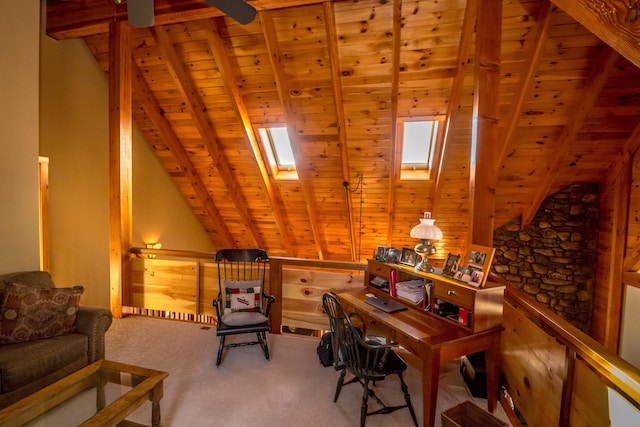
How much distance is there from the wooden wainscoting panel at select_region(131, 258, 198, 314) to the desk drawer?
261 cm

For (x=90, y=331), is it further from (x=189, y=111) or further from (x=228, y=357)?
(x=189, y=111)

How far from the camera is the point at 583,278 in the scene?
4.73m

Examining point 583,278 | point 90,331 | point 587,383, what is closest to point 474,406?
point 587,383

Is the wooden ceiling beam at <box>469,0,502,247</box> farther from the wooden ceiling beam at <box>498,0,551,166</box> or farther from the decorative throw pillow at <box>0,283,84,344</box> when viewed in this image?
the decorative throw pillow at <box>0,283,84,344</box>

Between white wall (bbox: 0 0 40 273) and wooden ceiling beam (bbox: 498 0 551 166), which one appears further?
wooden ceiling beam (bbox: 498 0 551 166)

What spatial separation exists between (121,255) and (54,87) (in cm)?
211

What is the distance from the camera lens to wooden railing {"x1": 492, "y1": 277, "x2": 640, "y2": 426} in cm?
129

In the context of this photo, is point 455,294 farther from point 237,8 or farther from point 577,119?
point 577,119

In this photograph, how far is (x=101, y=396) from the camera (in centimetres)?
183

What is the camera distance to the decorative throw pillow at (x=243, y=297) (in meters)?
3.03

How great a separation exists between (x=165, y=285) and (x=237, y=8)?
295 cm

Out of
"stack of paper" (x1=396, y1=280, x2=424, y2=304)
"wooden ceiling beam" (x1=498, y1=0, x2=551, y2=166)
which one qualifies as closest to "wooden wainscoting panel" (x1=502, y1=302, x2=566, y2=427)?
"stack of paper" (x1=396, y1=280, x2=424, y2=304)

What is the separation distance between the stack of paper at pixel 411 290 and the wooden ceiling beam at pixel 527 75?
7.44 ft

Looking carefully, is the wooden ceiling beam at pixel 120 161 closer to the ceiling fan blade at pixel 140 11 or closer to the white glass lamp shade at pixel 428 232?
the ceiling fan blade at pixel 140 11
